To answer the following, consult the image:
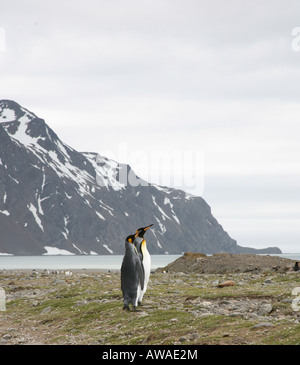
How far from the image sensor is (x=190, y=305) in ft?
72.4

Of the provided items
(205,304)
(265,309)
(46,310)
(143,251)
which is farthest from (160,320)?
(46,310)

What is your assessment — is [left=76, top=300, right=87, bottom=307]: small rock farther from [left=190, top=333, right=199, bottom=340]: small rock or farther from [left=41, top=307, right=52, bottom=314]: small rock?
[left=190, top=333, right=199, bottom=340]: small rock

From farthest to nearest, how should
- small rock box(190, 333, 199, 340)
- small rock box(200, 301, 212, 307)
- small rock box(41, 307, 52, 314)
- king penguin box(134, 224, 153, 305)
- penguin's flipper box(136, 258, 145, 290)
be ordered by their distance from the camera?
small rock box(41, 307, 52, 314) → king penguin box(134, 224, 153, 305) → penguin's flipper box(136, 258, 145, 290) → small rock box(200, 301, 212, 307) → small rock box(190, 333, 199, 340)

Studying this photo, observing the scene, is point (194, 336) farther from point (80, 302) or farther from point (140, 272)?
point (80, 302)

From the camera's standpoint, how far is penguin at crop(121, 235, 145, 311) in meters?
22.5

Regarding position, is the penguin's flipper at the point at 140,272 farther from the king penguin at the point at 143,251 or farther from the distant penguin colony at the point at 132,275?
the king penguin at the point at 143,251

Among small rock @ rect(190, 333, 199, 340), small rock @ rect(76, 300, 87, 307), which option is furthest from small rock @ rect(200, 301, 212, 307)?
small rock @ rect(76, 300, 87, 307)

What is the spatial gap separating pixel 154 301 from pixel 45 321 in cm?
465

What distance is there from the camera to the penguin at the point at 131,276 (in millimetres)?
22516

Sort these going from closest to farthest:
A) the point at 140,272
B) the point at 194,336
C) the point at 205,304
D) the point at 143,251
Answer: the point at 194,336 < the point at 205,304 < the point at 140,272 < the point at 143,251

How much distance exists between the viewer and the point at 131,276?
23.1m
